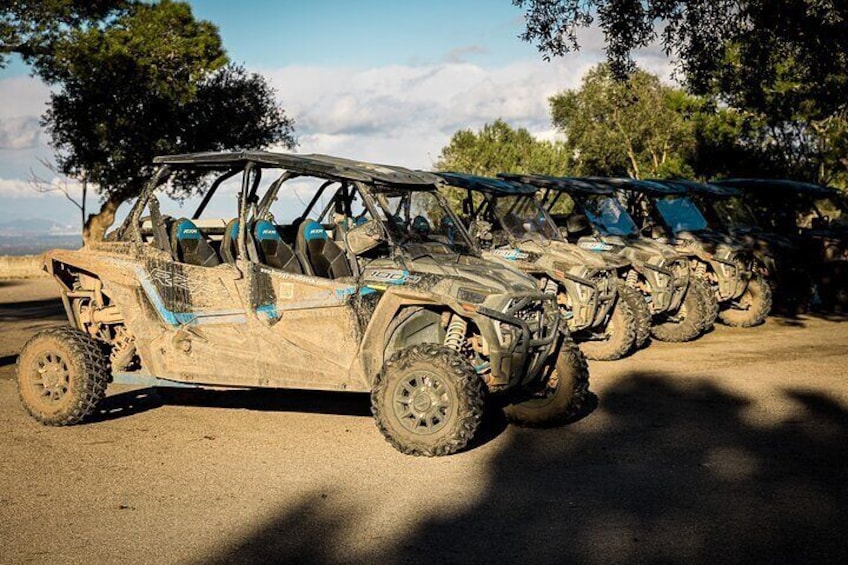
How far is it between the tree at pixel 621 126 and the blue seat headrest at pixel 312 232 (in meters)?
35.4

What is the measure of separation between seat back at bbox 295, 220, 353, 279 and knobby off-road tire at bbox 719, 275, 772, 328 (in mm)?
9294

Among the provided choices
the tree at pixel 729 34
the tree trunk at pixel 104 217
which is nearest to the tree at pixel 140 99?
the tree trunk at pixel 104 217

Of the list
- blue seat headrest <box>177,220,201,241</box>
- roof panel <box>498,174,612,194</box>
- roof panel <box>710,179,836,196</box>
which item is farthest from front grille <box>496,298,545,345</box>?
roof panel <box>710,179,836,196</box>

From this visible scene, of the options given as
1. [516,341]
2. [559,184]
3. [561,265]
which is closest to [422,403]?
[516,341]

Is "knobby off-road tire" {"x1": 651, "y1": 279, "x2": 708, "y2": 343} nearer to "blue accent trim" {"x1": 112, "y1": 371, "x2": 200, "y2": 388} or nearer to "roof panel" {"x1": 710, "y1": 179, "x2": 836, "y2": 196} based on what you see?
"roof panel" {"x1": 710, "y1": 179, "x2": 836, "y2": 196}

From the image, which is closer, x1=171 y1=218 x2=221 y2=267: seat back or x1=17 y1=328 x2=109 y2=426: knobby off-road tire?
x1=17 y1=328 x2=109 y2=426: knobby off-road tire

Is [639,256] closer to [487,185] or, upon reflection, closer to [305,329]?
[487,185]

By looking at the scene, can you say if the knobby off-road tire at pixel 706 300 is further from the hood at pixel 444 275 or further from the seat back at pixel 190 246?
the seat back at pixel 190 246

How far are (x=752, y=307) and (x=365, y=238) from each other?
9760mm

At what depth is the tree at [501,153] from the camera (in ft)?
148

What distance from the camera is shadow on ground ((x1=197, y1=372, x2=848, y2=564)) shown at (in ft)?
17.3

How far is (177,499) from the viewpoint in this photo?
6.29m

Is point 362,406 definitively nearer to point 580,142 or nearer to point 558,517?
point 558,517

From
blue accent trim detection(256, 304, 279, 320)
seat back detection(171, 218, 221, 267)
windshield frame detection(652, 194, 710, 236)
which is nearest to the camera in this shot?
blue accent trim detection(256, 304, 279, 320)
